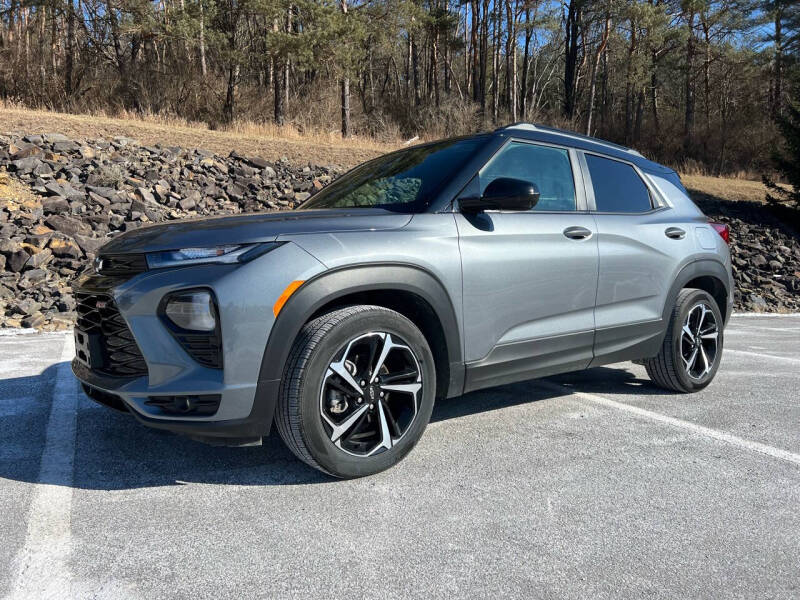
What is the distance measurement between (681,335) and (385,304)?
8.07 ft

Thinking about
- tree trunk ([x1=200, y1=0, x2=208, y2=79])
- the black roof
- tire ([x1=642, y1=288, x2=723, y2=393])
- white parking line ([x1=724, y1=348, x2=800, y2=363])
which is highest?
tree trunk ([x1=200, y1=0, x2=208, y2=79])

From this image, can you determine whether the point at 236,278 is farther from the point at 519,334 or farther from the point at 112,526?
the point at 519,334

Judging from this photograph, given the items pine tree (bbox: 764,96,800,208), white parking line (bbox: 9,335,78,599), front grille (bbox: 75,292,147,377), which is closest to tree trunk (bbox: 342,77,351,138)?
pine tree (bbox: 764,96,800,208)

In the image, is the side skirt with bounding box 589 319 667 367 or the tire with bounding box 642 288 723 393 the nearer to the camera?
the side skirt with bounding box 589 319 667 367

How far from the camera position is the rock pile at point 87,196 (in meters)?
9.41

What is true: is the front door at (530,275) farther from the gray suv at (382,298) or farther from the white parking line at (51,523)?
the white parking line at (51,523)

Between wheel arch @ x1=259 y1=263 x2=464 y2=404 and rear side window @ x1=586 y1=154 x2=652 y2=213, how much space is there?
158 centimetres

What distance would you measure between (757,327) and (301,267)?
9.41 m

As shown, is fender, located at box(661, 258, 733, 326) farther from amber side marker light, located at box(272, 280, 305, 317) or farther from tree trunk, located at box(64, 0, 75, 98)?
tree trunk, located at box(64, 0, 75, 98)

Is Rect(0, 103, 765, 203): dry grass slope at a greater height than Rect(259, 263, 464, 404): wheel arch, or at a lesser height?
greater

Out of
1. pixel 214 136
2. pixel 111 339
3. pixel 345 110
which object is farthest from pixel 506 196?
pixel 345 110

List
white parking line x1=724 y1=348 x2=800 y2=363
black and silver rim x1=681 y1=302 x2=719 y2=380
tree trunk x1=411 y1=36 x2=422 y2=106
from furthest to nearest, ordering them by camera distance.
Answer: tree trunk x1=411 y1=36 x2=422 y2=106
white parking line x1=724 y1=348 x2=800 y2=363
black and silver rim x1=681 y1=302 x2=719 y2=380

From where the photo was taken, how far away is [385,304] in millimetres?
3342

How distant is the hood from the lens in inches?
112
